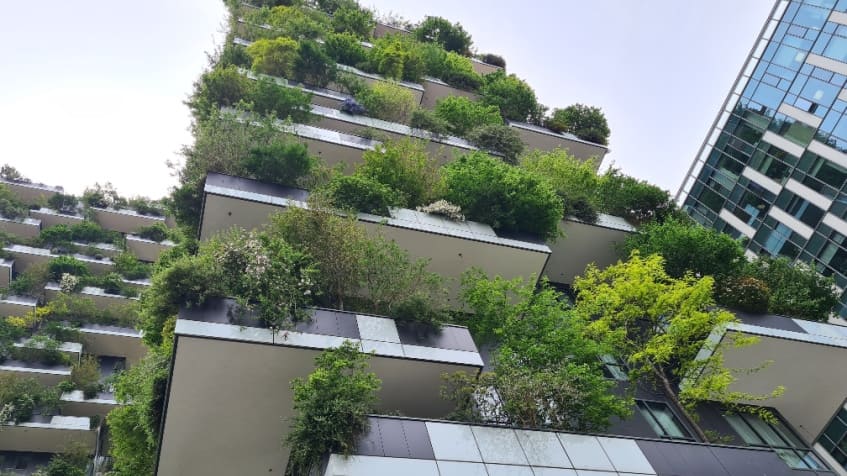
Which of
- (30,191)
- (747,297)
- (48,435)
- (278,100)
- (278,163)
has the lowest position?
(48,435)

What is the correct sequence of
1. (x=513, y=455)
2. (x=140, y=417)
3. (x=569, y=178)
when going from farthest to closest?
(x=569, y=178) → (x=140, y=417) → (x=513, y=455)

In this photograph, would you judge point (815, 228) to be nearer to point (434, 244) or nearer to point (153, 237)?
point (434, 244)

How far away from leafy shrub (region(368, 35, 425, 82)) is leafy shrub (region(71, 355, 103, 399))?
31.7m

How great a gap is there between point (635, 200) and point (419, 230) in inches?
514

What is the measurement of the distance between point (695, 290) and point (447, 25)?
42.7 m

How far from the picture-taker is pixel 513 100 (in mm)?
37625

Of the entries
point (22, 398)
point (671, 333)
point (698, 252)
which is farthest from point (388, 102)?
point (22, 398)

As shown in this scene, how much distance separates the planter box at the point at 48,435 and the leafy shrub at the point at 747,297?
38.2 m

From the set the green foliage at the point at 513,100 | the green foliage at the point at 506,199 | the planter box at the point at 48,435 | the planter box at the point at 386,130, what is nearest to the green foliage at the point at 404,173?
the green foliage at the point at 506,199

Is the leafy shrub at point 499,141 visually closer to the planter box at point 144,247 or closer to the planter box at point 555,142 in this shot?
the planter box at point 555,142

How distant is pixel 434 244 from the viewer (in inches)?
742

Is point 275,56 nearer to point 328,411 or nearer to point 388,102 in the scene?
point 388,102

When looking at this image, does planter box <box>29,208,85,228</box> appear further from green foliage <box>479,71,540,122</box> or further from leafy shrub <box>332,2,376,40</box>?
green foliage <box>479,71,540,122</box>

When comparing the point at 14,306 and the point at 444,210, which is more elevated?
the point at 444,210
